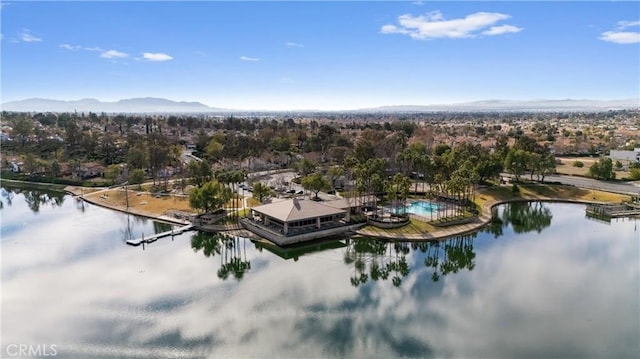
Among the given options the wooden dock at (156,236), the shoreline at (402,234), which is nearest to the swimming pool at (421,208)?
the shoreline at (402,234)

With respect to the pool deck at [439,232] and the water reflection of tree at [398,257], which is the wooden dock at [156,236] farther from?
the pool deck at [439,232]

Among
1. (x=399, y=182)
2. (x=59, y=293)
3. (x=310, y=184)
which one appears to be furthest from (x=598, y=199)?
(x=59, y=293)

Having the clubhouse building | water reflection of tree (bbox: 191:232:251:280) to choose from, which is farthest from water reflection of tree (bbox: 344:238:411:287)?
water reflection of tree (bbox: 191:232:251:280)

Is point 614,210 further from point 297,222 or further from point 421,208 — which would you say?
point 297,222

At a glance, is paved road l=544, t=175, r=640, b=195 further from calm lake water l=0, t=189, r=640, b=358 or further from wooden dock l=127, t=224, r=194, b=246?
wooden dock l=127, t=224, r=194, b=246

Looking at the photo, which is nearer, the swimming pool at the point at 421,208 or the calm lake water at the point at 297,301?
the calm lake water at the point at 297,301

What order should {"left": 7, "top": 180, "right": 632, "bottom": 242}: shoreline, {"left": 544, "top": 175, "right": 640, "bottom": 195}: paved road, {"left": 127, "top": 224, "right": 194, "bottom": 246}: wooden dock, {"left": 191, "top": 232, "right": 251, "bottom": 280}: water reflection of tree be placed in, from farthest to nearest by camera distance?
{"left": 544, "top": 175, "right": 640, "bottom": 195}: paved road → {"left": 7, "top": 180, "right": 632, "bottom": 242}: shoreline → {"left": 127, "top": 224, "right": 194, "bottom": 246}: wooden dock → {"left": 191, "top": 232, "right": 251, "bottom": 280}: water reflection of tree

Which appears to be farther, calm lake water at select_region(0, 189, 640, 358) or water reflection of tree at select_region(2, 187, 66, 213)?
water reflection of tree at select_region(2, 187, 66, 213)
